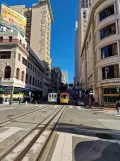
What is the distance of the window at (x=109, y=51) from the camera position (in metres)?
32.0

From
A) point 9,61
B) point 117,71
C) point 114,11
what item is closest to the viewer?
point 117,71

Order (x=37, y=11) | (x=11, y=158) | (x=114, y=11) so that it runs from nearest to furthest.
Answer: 1. (x=11, y=158)
2. (x=114, y=11)
3. (x=37, y=11)

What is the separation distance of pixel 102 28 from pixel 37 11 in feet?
178

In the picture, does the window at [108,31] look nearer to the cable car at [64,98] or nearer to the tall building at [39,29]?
the cable car at [64,98]

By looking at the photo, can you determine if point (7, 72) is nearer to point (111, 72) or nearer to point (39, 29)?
point (111, 72)

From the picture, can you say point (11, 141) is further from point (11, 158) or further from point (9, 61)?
point (9, 61)

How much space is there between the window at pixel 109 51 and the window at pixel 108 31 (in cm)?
294

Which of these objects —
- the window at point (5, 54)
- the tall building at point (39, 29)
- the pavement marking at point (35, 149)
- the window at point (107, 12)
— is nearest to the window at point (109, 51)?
the window at point (107, 12)

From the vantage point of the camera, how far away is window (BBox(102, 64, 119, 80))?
101ft

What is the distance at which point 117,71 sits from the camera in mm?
30703

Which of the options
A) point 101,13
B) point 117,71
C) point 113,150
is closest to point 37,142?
point 113,150

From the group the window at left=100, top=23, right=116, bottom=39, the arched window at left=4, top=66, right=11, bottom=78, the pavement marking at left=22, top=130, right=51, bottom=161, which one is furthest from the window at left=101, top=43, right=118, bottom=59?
the pavement marking at left=22, top=130, right=51, bottom=161

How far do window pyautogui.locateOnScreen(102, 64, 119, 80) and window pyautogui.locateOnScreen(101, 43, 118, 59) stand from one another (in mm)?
2771

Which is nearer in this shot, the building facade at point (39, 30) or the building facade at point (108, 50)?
the building facade at point (108, 50)
